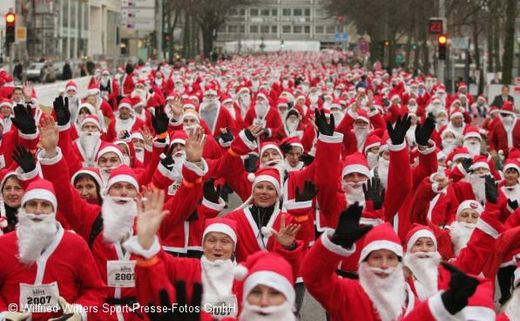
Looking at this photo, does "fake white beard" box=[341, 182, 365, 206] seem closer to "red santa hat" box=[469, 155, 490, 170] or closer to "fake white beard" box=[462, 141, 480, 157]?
"red santa hat" box=[469, 155, 490, 170]

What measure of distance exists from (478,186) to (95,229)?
186 inches

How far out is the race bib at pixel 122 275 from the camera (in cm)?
670

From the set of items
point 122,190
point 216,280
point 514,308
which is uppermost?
point 122,190

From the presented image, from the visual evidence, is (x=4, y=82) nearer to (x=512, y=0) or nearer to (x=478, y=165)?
(x=478, y=165)

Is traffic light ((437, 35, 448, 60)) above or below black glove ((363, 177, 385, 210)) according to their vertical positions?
above

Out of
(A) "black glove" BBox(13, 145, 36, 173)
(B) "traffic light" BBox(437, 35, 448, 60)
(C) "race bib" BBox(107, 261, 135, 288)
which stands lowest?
(C) "race bib" BBox(107, 261, 135, 288)

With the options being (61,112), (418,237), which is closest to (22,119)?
(61,112)

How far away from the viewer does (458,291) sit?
188 inches

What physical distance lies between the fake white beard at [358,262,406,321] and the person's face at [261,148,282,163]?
14.3ft

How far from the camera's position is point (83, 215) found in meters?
7.33

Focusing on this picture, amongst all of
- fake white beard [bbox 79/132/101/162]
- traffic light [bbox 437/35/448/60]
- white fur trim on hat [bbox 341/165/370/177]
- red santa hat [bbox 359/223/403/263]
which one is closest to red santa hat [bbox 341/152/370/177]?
white fur trim on hat [bbox 341/165/370/177]

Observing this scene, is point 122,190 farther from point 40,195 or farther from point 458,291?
point 458,291

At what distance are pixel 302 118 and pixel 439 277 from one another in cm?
1127

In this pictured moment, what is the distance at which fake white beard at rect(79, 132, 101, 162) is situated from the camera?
11.8 meters
